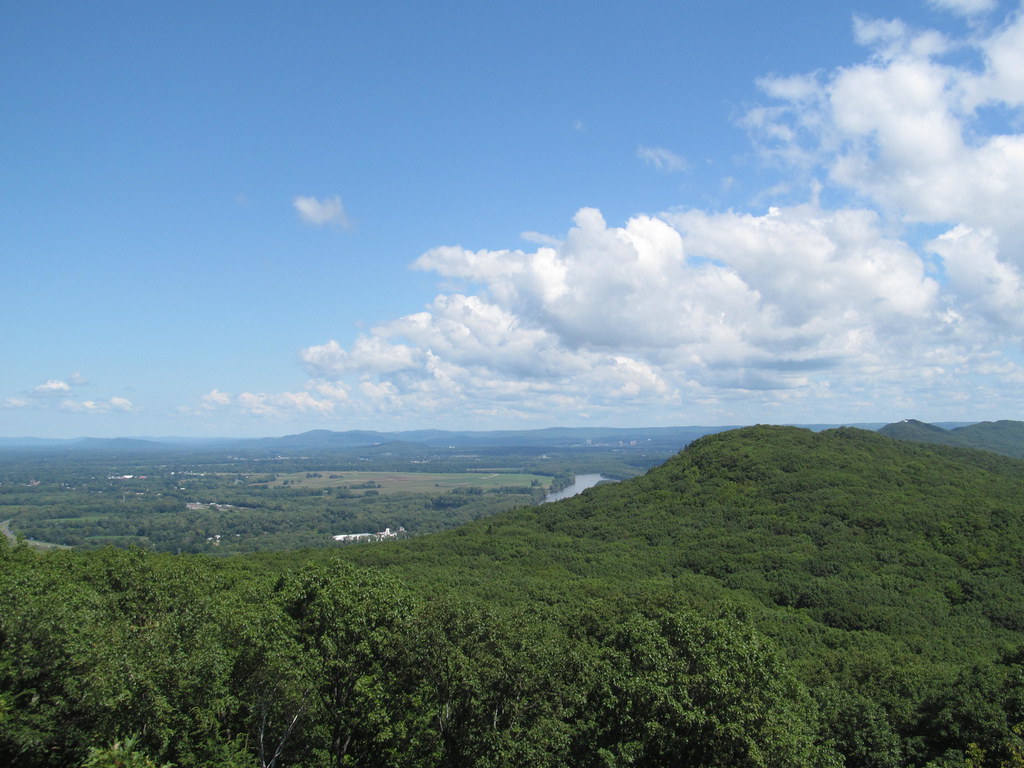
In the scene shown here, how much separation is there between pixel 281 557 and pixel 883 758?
64.5 meters

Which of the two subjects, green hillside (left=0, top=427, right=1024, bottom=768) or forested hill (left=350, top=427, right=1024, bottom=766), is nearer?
green hillside (left=0, top=427, right=1024, bottom=768)

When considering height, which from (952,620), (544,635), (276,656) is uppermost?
(276,656)

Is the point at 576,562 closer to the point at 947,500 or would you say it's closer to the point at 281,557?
the point at 281,557

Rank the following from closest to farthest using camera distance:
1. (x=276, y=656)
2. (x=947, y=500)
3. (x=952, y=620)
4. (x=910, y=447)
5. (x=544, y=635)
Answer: (x=276, y=656) → (x=544, y=635) → (x=952, y=620) → (x=947, y=500) → (x=910, y=447)

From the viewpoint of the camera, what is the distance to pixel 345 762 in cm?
2272

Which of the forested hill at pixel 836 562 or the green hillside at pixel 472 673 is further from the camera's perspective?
the forested hill at pixel 836 562

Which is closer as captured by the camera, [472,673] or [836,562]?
[472,673]

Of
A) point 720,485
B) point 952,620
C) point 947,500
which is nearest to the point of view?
point 952,620

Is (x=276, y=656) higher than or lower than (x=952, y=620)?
higher

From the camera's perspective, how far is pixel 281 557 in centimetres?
7394

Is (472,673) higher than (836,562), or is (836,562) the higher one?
(472,673)

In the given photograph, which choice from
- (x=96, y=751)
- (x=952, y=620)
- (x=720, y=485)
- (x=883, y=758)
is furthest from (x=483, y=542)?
(x=96, y=751)

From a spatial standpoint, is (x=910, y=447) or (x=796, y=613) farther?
(x=910, y=447)

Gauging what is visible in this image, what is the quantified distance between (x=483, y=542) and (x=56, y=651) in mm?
71826
